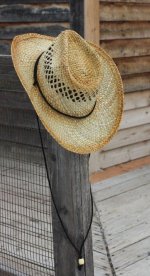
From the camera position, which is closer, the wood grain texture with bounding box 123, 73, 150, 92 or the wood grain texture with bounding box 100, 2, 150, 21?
the wood grain texture with bounding box 100, 2, 150, 21

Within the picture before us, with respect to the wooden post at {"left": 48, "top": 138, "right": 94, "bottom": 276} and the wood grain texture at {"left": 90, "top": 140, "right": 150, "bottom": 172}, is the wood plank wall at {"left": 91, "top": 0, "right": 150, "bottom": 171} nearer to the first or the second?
the wood grain texture at {"left": 90, "top": 140, "right": 150, "bottom": 172}

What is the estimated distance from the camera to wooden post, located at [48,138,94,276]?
2.34m

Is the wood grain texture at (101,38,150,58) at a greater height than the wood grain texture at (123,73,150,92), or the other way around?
the wood grain texture at (101,38,150,58)

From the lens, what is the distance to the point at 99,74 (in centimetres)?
214

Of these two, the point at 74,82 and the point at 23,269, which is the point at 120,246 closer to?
the point at 23,269

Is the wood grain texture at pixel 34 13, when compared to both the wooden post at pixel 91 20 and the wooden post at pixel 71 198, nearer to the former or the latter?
Answer: the wooden post at pixel 91 20

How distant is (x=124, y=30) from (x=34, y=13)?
3.24 ft

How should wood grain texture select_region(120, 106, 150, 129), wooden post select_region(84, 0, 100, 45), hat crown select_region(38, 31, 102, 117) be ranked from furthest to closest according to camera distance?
wood grain texture select_region(120, 106, 150, 129)
wooden post select_region(84, 0, 100, 45)
hat crown select_region(38, 31, 102, 117)

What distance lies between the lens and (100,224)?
4012 mm

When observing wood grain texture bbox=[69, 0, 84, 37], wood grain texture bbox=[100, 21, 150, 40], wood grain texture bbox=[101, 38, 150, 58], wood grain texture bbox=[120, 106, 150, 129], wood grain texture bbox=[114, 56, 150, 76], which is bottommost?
wood grain texture bbox=[120, 106, 150, 129]

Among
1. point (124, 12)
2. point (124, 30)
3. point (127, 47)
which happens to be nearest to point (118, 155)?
point (127, 47)

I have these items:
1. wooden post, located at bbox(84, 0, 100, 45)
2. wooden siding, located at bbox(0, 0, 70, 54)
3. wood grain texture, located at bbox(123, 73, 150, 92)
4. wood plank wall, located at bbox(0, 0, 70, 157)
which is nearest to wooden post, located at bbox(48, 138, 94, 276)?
wood plank wall, located at bbox(0, 0, 70, 157)

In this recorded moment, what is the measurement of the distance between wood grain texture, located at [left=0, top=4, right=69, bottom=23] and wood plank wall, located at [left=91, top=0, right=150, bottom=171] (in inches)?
20.0

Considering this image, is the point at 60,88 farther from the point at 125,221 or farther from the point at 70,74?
the point at 125,221
